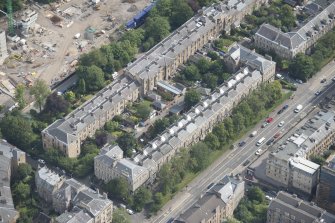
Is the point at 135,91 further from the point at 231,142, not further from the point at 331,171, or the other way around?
the point at 331,171

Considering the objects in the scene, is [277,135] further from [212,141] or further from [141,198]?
[141,198]

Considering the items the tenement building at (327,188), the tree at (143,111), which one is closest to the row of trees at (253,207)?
the tenement building at (327,188)

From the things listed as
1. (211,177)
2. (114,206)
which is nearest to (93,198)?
(114,206)

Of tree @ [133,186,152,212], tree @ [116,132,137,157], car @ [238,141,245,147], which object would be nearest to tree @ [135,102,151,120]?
tree @ [116,132,137,157]

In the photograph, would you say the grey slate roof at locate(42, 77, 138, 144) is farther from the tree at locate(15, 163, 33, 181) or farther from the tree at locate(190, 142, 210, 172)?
the tree at locate(190, 142, 210, 172)

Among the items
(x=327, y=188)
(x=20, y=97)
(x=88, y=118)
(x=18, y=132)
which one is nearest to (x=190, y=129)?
(x=88, y=118)
